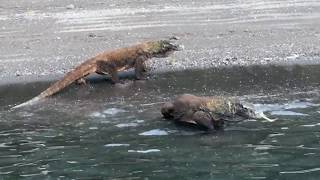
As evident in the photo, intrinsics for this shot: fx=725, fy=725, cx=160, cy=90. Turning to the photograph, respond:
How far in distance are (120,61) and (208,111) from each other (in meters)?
3.56

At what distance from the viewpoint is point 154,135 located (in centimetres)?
842

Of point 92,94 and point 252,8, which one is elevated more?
point 252,8

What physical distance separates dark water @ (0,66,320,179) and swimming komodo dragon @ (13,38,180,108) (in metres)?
0.20

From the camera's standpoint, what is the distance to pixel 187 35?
48.9ft

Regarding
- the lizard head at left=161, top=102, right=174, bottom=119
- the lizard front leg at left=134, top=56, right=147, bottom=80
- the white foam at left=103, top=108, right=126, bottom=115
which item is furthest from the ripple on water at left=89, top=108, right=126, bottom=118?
the lizard front leg at left=134, top=56, right=147, bottom=80

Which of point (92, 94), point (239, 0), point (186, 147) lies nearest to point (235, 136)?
point (186, 147)

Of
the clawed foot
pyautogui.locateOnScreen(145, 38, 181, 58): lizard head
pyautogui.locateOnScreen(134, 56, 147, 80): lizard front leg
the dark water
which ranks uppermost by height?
pyautogui.locateOnScreen(145, 38, 181, 58): lizard head

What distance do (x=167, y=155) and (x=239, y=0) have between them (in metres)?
11.4

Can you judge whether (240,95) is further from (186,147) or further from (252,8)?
(252,8)

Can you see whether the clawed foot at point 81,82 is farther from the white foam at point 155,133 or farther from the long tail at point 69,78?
the white foam at point 155,133

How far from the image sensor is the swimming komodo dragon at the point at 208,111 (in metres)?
8.37

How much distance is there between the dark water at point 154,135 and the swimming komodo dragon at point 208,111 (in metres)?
0.12

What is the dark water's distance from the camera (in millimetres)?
7285

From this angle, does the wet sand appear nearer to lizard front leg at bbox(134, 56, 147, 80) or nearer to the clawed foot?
lizard front leg at bbox(134, 56, 147, 80)
